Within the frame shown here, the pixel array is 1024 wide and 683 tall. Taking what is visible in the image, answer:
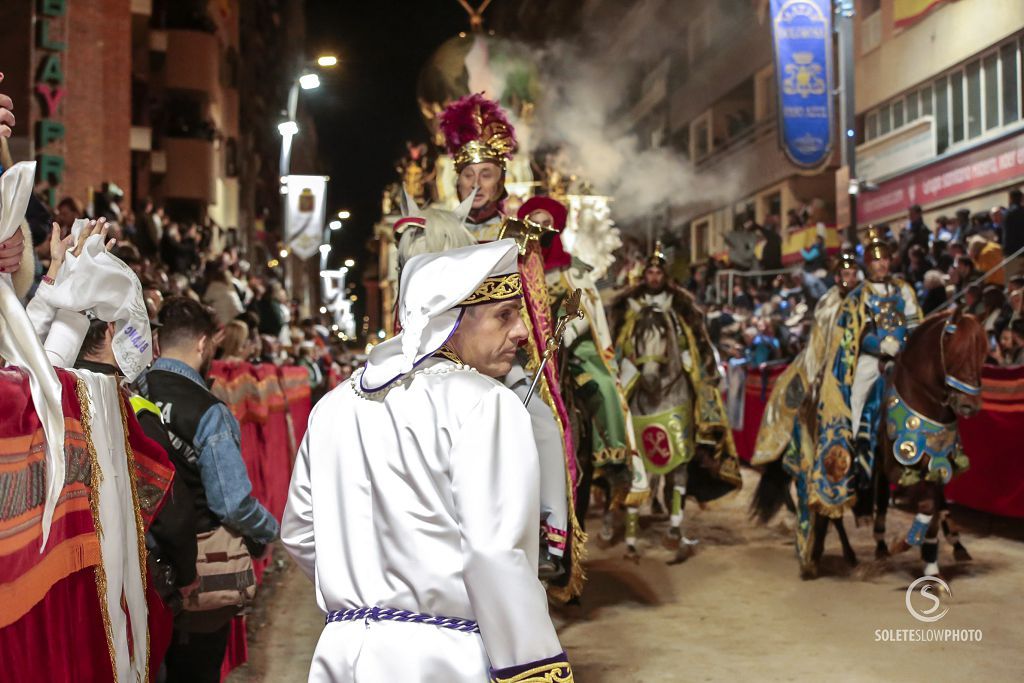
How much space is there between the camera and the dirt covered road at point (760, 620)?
7.05 m

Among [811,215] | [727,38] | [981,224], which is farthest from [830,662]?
[727,38]

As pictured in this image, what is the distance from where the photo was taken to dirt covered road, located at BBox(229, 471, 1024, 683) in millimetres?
7047

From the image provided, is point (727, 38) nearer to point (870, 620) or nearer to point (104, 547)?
point (870, 620)

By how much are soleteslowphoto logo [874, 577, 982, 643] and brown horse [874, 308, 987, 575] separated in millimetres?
221

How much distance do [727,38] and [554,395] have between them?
29106mm

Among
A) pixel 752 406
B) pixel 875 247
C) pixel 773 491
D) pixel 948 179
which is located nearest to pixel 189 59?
pixel 948 179

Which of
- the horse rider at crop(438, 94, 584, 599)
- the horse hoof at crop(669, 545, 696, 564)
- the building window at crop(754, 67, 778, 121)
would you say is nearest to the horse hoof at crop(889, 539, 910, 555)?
the horse hoof at crop(669, 545, 696, 564)

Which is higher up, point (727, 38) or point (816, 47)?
point (727, 38)

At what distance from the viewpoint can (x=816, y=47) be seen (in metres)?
20.3

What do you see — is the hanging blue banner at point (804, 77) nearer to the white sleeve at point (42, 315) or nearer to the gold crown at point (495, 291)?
A: the white sleeve at point (42, 315)

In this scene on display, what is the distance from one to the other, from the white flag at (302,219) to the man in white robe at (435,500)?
31683 mm

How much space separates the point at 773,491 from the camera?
11.6m

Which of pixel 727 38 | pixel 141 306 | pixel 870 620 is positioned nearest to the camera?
pixel 141 306

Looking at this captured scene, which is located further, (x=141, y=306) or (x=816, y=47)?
(x=816, y=47)
